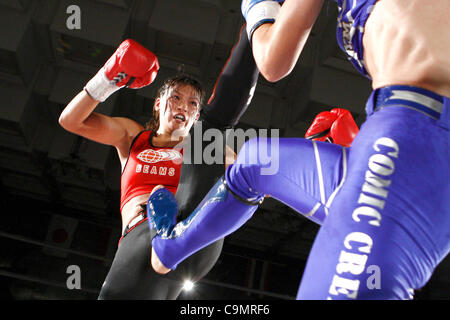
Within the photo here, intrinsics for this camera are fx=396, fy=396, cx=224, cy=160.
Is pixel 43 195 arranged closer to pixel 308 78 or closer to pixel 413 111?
pixel 308 78

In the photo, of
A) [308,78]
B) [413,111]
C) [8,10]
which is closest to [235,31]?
[308,78]

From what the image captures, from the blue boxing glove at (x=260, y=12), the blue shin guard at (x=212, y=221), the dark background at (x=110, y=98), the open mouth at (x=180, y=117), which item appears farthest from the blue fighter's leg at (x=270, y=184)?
the dark background at (x=110, y=98)

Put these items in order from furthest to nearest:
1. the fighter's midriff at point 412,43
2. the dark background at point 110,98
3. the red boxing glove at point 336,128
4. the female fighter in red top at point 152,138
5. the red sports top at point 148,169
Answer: the dark background at point 110,98
the red sports top at point 148,169
the red boxing glove at point 336,128
the female fighter in red top at point 152,138
the fighter's midriff at point 412,43

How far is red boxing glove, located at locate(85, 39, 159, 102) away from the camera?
1.70m

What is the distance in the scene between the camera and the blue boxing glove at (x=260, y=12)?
0.93 metres

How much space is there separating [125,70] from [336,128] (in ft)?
3.01

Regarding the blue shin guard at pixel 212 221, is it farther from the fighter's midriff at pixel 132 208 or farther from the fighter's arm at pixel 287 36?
the fighter's midriff at pixel 132 208

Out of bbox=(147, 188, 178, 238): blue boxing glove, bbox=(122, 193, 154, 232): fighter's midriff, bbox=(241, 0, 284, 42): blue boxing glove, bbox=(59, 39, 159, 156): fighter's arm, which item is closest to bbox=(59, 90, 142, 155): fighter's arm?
bbox=(59, 39, 159, 156): fighter's arm

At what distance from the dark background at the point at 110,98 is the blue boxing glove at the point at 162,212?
6.25 ft

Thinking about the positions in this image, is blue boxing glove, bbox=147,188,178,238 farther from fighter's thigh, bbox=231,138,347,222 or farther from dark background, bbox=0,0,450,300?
dark background, bbox=0,0,450,300

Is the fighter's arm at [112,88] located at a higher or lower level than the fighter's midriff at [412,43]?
higher

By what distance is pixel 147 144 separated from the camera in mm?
1961

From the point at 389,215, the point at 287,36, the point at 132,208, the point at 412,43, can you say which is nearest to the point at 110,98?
the point at 132,208

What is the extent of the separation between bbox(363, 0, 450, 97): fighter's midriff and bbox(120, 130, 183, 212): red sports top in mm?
1180
